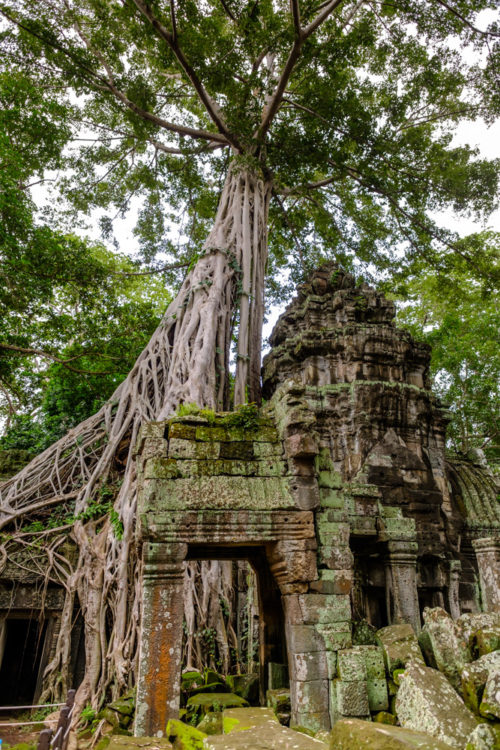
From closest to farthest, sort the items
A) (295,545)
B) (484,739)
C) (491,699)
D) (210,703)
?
(484,739)
(491,699)
(295,545)
(210,703)

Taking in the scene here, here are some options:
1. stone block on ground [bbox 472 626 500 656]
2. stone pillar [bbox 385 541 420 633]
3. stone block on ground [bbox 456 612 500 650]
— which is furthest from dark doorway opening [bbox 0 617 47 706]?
stone block on ground [bbox 472 626 500 656]

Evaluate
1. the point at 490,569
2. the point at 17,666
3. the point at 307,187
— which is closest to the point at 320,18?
the point at 307,187

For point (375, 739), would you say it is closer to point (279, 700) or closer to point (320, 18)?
point (279, 700)

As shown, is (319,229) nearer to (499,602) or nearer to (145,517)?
(499,602)

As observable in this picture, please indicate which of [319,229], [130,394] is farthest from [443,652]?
[319,229]

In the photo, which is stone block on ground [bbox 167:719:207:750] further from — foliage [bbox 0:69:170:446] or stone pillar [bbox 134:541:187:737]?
foliage [bbox 0:69:170:446]

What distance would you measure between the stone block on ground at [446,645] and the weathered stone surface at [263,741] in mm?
1065

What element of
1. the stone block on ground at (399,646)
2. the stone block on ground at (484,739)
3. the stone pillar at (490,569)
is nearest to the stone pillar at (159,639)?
the stone block on ground at (399,646)

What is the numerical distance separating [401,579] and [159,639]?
3.74 meters

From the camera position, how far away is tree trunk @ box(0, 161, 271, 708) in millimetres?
6012

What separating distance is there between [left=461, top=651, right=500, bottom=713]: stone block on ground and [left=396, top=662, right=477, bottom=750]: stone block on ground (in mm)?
49

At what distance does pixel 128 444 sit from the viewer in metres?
8.31

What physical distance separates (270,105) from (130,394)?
672 centimetres

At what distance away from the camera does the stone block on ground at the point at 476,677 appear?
99.1 inches
